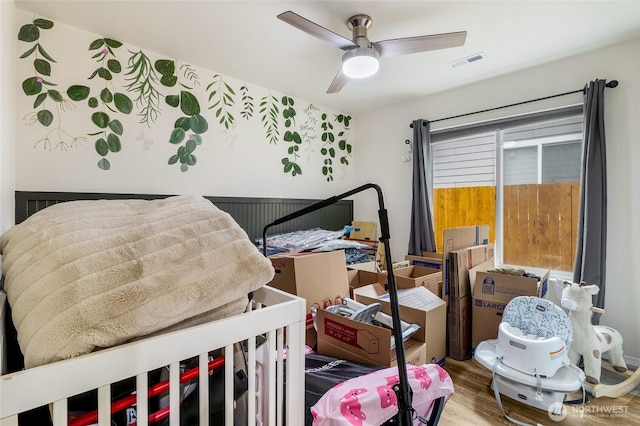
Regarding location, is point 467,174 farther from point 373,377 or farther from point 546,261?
point 373,377

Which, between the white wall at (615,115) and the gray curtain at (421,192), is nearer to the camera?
the white wall at (615,115)

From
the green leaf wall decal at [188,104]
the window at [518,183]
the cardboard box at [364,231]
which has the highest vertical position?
the green leaf wall decal at [188,104]

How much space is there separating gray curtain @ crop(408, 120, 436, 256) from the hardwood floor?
1391 mm

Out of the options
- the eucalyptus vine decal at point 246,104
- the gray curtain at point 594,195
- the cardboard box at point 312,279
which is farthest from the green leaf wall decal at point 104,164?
the gray curtain at point 594,195

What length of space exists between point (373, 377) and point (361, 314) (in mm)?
539

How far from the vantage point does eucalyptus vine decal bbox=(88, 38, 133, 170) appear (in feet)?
6.64

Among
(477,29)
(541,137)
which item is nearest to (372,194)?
(541,137)

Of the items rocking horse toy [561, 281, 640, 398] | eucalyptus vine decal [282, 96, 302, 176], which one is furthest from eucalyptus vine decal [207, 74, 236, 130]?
rocking horse toy [561, 281, 640, 398]

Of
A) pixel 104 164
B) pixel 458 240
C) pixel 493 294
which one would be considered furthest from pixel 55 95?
pixel 493 294

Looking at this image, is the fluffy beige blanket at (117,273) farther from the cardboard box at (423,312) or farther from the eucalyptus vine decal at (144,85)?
the eucalyptus vine decal at (144,85)

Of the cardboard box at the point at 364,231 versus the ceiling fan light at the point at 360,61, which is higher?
the ceiling fan light at the point at 360,61

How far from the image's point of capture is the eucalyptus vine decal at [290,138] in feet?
10.2

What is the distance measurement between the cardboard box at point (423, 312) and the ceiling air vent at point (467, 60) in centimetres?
183

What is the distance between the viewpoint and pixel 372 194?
362cm
